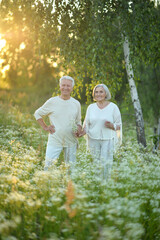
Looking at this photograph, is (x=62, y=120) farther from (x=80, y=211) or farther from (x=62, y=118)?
(x=80, y=211)

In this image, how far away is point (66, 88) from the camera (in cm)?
441

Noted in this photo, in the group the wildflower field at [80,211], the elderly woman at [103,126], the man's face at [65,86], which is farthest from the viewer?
the elderly woman at [103,126]

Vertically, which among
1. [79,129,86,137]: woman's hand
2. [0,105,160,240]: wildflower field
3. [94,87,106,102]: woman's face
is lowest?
[0,105,160,240]: wildflower field

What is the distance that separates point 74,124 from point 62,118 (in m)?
0.25

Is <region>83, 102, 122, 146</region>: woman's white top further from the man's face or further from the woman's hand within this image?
the man's face

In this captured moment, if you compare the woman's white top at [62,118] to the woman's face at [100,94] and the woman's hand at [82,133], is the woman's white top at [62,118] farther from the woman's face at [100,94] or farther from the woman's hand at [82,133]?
the woman's face at [100,94]

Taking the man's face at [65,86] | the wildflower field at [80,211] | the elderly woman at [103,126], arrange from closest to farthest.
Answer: the wildflower field at [80,211] < the man's face at [65,86] < the elderly woman at [103,126]

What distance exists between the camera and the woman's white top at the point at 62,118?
445 centimetres

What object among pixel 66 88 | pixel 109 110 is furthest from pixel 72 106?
pixel 109 110

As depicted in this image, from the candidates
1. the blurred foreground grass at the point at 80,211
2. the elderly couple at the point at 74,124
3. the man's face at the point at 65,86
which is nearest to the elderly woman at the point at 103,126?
the elderly couple at the point at 74,124

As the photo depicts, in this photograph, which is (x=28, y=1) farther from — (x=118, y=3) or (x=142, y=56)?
(x=142, y=56)

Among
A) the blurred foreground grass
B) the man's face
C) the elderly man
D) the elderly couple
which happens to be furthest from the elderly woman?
the blurred foreground grass

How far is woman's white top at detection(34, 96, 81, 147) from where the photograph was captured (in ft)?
14.6

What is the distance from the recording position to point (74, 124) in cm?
438
